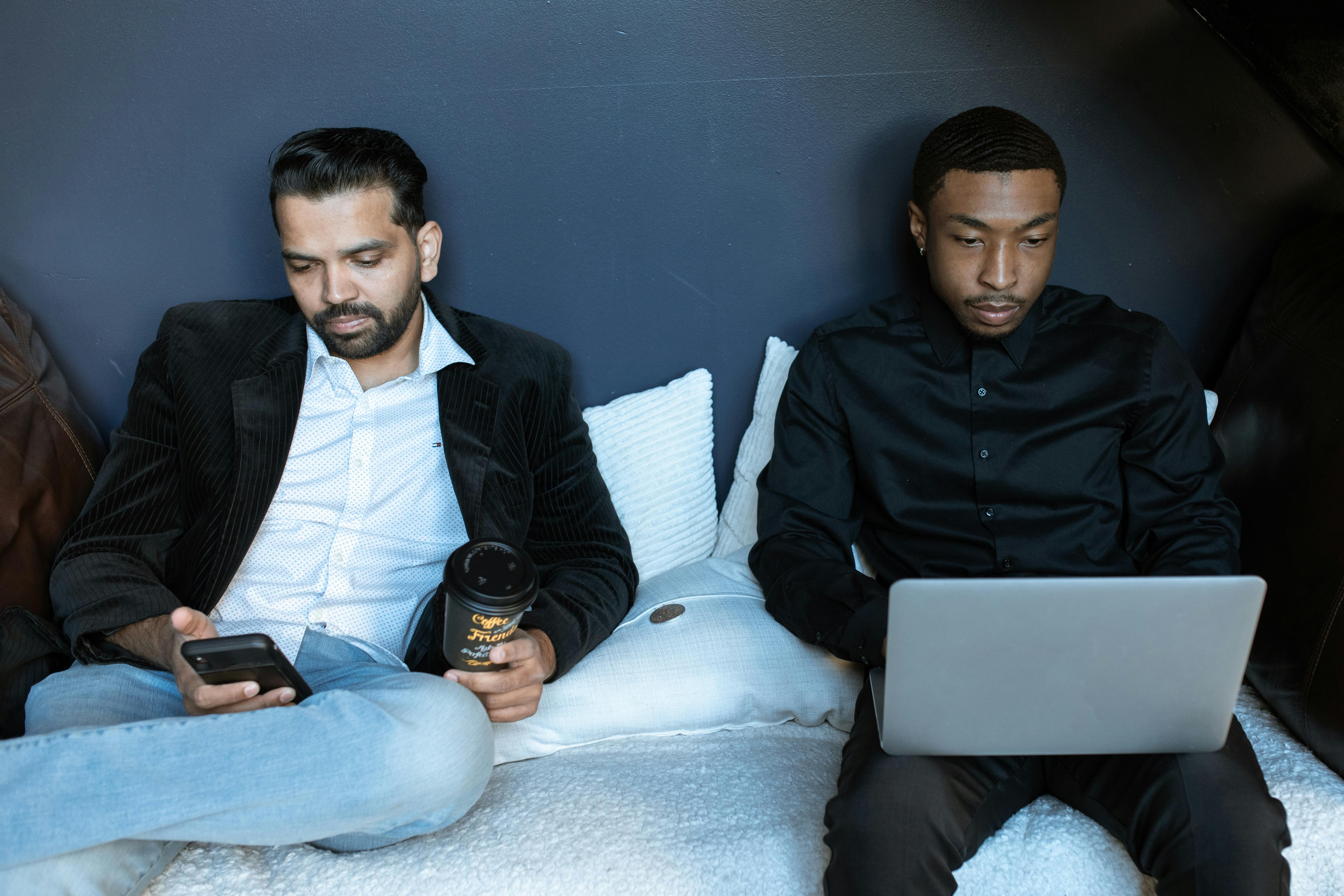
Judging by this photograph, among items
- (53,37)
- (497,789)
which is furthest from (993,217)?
(53,37)

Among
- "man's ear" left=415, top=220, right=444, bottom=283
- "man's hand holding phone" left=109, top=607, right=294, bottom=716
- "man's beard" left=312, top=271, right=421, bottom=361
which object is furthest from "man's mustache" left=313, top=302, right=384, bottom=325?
"man's hand holding phone" left=109, top=607, right=294, bottom=716

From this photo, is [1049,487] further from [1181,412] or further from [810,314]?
[810,314]

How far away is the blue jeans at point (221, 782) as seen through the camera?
3.95 feet

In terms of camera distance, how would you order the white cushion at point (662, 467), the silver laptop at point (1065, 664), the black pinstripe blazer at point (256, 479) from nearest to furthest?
1. the silver laptop at point (1065, 664)
2. the black pinstripe blazer at point (256, 479)
3. the white cushion at point (662, 467)

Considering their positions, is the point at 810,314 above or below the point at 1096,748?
above

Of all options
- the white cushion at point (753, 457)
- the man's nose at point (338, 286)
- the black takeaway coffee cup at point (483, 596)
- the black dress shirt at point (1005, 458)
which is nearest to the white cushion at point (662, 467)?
the white cushion at point (753, 457)

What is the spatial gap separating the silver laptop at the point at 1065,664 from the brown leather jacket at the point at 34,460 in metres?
1.36

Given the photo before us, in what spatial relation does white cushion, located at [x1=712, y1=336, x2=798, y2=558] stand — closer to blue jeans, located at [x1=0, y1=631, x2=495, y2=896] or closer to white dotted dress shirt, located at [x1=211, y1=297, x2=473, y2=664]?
white dotted dress shirt, located at [x1=211, y1=297, x2=473, y2=664]

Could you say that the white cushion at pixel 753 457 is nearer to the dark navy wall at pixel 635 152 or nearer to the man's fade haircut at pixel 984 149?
the dark navy wall at pixel 635 152

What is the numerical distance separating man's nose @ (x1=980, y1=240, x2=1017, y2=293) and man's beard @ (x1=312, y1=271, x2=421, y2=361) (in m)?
0.98

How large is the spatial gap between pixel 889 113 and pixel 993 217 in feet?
1.57

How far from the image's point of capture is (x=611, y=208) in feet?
6.61

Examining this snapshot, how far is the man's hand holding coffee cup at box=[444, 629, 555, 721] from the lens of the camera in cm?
141

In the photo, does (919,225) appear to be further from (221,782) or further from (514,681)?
(221,782)
